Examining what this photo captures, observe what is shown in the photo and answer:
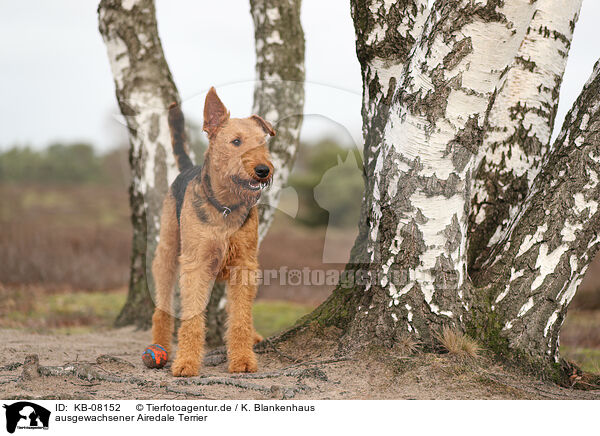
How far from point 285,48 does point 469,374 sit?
12.9 ft

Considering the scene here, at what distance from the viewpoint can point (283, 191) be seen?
375 centimetres

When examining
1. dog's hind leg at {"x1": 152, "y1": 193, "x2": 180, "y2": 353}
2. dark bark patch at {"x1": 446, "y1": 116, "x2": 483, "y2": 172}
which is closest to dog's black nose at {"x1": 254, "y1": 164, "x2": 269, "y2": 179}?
dog's hind leg at {"x1": 152, "y1": 193, "x2": 180, "y2": 353}

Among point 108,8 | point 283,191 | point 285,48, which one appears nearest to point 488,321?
point 283,191

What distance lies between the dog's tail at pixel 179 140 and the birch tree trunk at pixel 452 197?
4.27 ft

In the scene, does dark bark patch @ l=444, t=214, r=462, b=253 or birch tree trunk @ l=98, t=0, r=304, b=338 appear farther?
birch tree trunk @ l=98, t=0, r=304, b=338

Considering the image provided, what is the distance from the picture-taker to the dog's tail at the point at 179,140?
3667 mm

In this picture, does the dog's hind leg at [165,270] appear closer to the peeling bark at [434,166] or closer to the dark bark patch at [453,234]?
the peeling bark at [434,166]

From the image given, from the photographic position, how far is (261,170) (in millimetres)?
2975

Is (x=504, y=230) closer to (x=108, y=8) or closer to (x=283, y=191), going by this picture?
(x=283, y=191)

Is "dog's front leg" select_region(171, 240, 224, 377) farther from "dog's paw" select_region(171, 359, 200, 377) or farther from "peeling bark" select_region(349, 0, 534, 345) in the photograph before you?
"peeling bark" select_region(349, 0, 534, 345)

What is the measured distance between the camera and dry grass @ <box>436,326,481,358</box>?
325 centimetres
